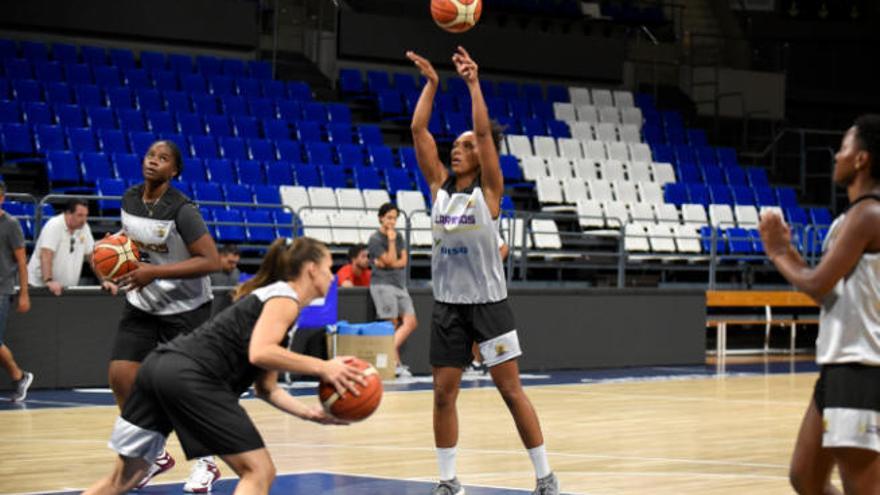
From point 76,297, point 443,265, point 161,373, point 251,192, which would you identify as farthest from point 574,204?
point 161,373

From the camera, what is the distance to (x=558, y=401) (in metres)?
14.9

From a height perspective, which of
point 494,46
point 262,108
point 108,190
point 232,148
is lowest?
point 108,190

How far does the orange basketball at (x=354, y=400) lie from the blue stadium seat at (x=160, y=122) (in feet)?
50.9

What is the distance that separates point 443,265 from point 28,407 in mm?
6269

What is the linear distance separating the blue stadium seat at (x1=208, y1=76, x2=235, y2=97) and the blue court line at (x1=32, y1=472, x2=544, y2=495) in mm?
14488

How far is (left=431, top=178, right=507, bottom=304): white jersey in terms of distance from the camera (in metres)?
8.37

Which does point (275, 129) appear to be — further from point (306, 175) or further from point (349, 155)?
point (306, 175)

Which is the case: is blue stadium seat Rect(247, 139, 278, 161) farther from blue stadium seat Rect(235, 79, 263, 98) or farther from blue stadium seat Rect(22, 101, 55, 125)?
blue stadium seat Rect(22, 101, 55, 125)

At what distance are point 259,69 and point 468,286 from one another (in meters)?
16.6

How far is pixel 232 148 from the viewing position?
21.2 meters

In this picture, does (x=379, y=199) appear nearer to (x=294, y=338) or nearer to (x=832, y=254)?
(x=294, y=338)

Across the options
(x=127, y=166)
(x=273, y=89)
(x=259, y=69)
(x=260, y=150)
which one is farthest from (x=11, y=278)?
(x=259, y=69)

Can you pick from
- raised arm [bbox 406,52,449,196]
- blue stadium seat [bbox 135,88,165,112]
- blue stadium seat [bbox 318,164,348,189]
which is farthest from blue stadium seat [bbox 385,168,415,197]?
raised arm [bbox 406,52,449,196]

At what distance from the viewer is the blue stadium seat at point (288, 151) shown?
21.8m
